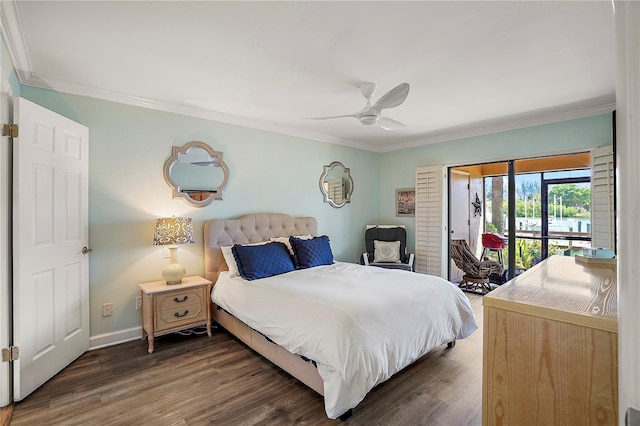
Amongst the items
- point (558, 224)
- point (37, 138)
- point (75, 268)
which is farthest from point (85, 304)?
point (558, 224)

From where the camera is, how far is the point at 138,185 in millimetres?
3195

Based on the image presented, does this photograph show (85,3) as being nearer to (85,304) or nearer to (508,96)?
(85,304)

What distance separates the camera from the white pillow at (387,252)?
15.9ft

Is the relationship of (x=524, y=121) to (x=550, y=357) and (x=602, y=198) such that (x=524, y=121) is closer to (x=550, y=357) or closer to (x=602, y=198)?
(x=602, y=198)

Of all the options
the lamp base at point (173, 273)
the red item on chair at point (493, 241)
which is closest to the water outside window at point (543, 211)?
the red item on chair at point (493, 241)

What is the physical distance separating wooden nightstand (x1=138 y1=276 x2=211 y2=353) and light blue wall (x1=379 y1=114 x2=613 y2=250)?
360cm

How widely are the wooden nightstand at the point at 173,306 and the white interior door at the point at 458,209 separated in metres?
3.90

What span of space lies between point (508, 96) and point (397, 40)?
1.78 meters

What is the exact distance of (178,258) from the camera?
11.2 feet

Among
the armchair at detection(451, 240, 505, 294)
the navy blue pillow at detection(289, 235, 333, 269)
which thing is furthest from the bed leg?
the armchair at detection(451, 240, 505, 294)

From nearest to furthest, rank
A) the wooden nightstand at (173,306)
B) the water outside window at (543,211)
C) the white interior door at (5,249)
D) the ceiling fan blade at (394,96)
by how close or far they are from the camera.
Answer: the white interior door at (5,249)
the ceiling fan blade at (394,96)
the wooden nightstand at (173,306)
the water outside window at (543,211)

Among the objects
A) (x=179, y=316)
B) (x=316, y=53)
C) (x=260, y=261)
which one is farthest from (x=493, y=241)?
(x=179, y=316)

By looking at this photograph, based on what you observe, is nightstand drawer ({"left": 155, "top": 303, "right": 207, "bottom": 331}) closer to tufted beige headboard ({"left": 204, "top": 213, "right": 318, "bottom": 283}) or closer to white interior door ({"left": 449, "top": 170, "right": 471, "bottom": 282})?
tufted beige headboard ({"left": 204, "top": 213, "right": 318, "bottom": 283})

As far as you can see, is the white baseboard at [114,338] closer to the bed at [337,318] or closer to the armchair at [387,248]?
the bed at [337,318]
